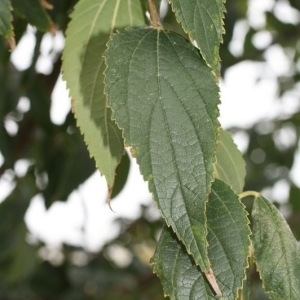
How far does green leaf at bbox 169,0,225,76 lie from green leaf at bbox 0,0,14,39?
0.20 meters

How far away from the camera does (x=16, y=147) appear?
4.30 ft

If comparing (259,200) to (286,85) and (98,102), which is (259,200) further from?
(286,85)

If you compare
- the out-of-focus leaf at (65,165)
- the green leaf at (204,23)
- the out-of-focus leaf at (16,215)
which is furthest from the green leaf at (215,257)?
the out-of-focus leaf at (16,215)

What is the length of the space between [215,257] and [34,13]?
1.36 ft

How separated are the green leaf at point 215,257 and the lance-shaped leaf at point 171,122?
→ 3 cm

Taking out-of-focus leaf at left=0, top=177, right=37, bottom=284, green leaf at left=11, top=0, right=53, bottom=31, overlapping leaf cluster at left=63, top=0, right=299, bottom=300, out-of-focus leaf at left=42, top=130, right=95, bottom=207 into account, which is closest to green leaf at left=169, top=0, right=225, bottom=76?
overlapping leaf cluster at left=63, top=0, right=299, bottom=300

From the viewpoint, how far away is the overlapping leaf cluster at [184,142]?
1.57 ft

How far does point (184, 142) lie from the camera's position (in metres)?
0.49

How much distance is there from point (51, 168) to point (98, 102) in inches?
24.2

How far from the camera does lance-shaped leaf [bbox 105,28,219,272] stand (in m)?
0.48

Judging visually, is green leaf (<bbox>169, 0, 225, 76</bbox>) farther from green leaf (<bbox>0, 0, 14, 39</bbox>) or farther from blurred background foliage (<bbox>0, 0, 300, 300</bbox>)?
blurred background foliage (<bbox>0, 0, 300, 300</bbox>)

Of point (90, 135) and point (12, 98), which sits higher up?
point (90, 135)

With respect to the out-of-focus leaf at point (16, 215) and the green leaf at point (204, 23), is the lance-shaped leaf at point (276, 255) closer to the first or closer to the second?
the green leaf at point (204, 23)

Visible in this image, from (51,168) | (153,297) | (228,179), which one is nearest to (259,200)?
(228,179)
